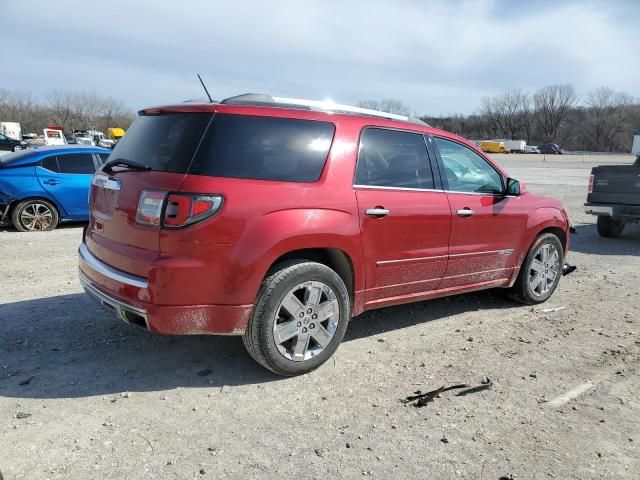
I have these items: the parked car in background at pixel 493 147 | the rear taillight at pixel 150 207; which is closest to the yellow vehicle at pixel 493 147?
the parked car in background at pixel 493 147

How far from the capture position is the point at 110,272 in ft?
11.3

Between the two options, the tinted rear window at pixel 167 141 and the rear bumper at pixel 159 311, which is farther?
the tinted rear window at pixel 167 141

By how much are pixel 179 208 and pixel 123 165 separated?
782 mm

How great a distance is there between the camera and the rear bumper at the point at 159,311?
321 cm

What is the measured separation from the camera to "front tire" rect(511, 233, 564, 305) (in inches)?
212

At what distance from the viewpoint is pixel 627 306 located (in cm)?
562

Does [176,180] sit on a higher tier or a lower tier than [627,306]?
higher

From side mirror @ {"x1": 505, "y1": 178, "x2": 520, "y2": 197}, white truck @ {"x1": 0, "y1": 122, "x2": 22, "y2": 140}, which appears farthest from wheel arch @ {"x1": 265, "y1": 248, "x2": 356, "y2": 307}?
white truck @ {"x1": 0, "y1": 122, "x2": 22, "y2": 140}

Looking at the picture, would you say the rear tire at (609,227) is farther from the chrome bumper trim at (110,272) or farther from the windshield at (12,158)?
the windshield at (12,158)

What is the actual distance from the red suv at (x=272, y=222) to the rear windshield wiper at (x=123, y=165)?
14mm

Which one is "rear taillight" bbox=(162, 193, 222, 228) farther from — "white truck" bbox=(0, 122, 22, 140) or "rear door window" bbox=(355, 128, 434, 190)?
"white truck" bbox=(0, 122, 22, 140)

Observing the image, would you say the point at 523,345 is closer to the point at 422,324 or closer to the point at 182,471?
the point at 422,324

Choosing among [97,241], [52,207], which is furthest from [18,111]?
[97,241]

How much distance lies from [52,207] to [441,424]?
8299 mm
